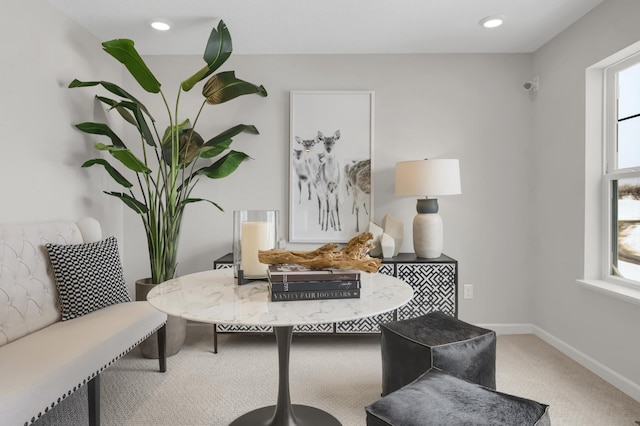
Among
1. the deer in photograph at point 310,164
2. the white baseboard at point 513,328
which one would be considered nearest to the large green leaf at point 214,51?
the deer in photograph at point 310,164

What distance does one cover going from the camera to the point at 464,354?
6.35 ft

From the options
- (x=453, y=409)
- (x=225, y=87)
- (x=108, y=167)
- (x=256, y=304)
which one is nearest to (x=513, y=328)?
(x=453, y=409)

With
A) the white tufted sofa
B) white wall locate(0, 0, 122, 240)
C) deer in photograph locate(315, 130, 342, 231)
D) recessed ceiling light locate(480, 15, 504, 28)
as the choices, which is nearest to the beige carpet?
the white tufted sofa

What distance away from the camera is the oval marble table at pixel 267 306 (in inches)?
46.9

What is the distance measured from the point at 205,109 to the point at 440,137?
1999mm

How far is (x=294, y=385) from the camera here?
7.76ft

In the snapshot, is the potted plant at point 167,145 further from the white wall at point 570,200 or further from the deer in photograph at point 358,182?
the white wall at point 570,200

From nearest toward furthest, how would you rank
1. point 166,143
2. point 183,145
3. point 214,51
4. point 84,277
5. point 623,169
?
point 84,277
point 623,169
point 214,51
point 166,143
point 183,145

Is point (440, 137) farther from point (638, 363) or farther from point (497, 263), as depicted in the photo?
point (638, 363)

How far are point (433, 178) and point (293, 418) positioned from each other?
1868 mm

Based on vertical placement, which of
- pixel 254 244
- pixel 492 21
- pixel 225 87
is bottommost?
pixel 254 244

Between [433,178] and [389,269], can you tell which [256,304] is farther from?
[433,178]

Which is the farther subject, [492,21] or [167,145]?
[167,145]

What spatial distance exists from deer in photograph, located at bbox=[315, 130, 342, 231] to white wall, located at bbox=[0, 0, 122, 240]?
1.76 meters
